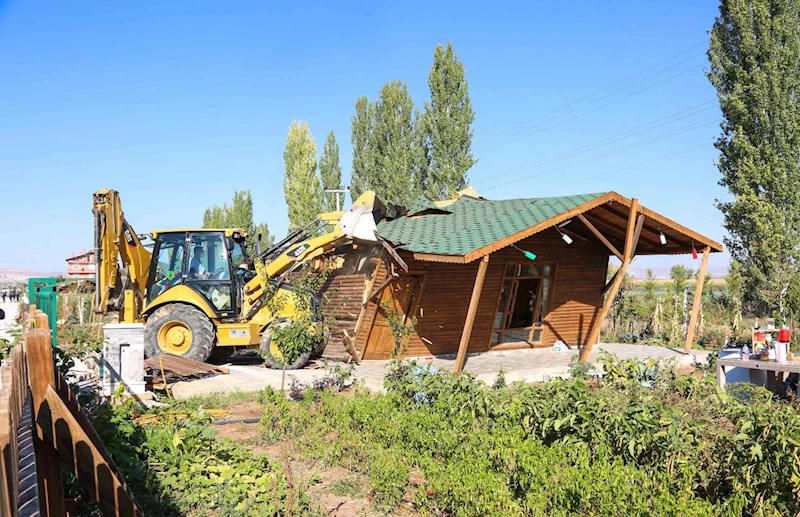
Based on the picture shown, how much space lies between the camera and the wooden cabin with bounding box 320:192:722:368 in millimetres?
11562

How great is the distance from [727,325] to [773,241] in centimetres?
280

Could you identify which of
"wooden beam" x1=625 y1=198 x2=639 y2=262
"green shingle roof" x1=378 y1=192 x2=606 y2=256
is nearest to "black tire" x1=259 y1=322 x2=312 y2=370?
"green shingle roof" x1=378 y1=192 x2=606 y2=256

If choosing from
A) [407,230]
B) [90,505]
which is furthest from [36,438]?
[407,230]

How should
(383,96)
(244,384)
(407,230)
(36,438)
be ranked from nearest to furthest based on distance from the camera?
(36,438) → (244,384) → (407,230) → (383,96)

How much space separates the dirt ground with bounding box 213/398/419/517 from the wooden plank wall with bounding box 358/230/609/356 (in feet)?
16.7

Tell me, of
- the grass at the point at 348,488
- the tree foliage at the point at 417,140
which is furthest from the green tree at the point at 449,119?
the grass at the point at 348,488

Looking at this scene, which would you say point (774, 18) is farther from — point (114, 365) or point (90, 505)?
point (90, 505)

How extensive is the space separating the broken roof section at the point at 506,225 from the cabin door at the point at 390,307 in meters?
1.04

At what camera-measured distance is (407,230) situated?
12844 millimetres

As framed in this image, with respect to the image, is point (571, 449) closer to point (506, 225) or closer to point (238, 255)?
point (506, 225)

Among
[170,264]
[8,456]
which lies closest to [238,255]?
[170,264]

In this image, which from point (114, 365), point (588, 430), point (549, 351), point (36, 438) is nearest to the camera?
point (36, 438)

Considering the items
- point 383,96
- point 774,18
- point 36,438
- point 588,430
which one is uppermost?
point 383,96

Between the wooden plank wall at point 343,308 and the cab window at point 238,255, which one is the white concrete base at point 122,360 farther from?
the wooden plank wall at point 343,308
